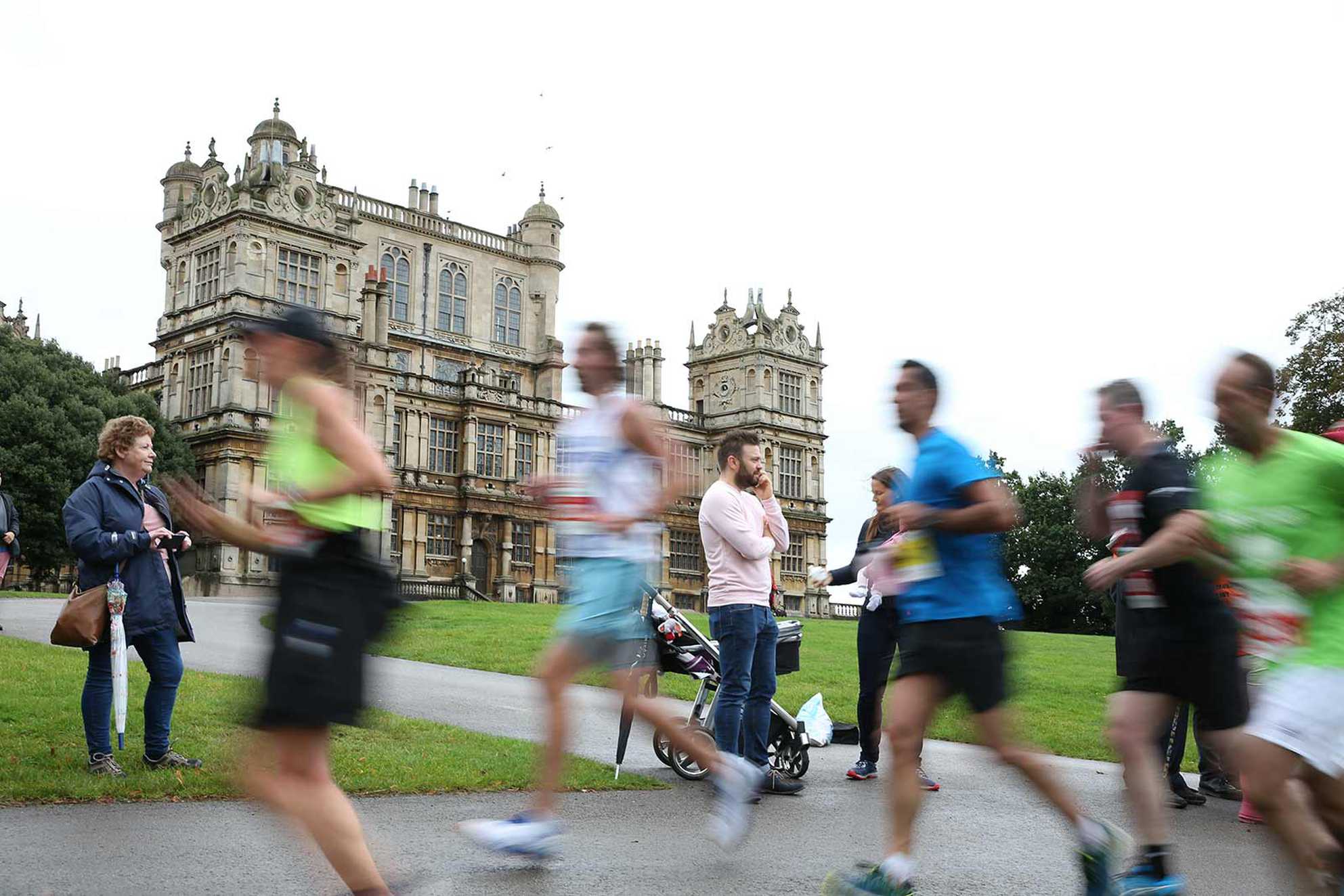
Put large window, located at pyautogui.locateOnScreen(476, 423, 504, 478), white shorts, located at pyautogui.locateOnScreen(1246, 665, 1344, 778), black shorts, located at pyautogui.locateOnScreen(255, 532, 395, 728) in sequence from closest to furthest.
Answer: black shorts, located at pyautogui.locateOnScreen(255, 532, 395, 728)
white shorts, located at pyautogui.locateOnScreen(1246, 665, 1344, 778)
large window, located at pyautogui.locateOnScreen(476, 423, 504, 478)

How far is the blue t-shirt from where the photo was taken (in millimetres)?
5328

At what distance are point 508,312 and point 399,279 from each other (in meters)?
6.17

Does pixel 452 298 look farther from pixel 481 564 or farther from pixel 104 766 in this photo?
pixel 104 766

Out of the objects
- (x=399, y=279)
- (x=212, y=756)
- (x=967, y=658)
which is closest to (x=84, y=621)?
(x=212, y=756)

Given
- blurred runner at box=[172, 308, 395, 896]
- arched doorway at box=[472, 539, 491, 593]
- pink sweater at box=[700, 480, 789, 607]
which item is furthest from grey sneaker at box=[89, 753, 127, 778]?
arched doorway at box=[472, 539, 491, 593]

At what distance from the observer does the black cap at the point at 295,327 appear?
4523 mm

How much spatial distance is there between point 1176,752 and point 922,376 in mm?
5639

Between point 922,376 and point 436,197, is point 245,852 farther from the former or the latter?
point 436,197

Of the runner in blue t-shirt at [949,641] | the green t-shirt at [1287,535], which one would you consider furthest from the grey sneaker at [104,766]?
the green t-shirt at [1287,535]

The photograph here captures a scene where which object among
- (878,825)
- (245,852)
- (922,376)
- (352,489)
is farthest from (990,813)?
(352,489)

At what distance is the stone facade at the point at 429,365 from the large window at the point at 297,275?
0.07 m

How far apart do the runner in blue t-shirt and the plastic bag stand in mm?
4740

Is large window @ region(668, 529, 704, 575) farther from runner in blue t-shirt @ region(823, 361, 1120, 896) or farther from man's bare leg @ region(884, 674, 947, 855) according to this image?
man's bare leg @ region(884, 674, 947, 855)

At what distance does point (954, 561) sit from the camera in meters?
5.39
